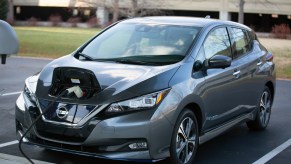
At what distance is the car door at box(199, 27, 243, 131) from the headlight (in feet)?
3.01

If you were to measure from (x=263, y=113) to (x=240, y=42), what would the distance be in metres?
1.28

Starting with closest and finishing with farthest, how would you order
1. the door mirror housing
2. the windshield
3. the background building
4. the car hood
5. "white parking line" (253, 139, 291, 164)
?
the door mirror housing → the car hood → the windshield → "white parking line" (253, 139, 291, 164) → the background building

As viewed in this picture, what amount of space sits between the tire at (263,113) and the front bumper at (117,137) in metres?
2.84

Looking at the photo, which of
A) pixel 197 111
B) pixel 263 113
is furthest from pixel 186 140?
pixel 263 113

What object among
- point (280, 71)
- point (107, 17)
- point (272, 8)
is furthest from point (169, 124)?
point (107, 17)

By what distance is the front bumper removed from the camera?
489 centimetres

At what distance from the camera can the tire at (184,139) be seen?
5.27 metres

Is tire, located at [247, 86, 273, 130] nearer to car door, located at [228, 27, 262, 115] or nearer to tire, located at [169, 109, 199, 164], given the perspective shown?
car door, located at [228, 27, 262, 115]

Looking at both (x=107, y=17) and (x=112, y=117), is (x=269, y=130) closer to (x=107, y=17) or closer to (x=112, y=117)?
(x=112, y=117)

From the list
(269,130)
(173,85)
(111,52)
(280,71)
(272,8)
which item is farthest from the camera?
(272,8)

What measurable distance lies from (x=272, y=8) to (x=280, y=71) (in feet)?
106

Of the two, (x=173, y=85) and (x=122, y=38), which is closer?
(x=173, y=85)

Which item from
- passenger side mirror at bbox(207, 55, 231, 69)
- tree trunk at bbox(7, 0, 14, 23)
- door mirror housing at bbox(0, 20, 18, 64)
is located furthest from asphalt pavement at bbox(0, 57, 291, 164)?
tree trunk at bbox(7, 0, 14, 23)

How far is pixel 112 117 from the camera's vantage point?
16.1ft
